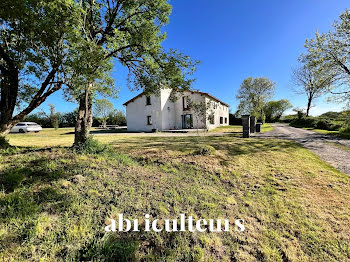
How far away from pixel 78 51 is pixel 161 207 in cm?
410

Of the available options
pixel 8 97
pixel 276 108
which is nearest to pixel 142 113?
pixel 8 97

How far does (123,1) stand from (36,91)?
4.48 m

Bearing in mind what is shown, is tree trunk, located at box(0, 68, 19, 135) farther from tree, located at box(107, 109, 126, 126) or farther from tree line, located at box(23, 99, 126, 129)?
tree, located at box(107, 109, 126, 126)

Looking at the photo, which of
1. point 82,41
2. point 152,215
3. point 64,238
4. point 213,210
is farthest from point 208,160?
point 82,41

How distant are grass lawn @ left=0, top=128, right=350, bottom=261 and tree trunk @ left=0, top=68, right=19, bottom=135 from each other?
1.22m

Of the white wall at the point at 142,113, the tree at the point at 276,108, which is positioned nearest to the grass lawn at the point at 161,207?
the white wall at the point at 142,113

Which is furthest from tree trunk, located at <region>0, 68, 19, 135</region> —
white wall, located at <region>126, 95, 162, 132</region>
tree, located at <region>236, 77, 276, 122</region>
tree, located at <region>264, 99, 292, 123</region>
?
tree, located at <region>264, 99, 292, 123</region>

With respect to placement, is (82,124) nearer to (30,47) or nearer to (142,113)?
(30,47)

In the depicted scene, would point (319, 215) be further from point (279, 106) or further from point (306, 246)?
point (279, 106)

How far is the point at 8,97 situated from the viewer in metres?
4.71

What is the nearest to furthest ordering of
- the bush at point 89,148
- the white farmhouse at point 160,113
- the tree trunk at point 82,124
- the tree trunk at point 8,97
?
1. the tree trunk at point 8,97
2. the bush at point 89,148
3. the tree trunk at point 82,124
4. the white farmhouse at point 160,113

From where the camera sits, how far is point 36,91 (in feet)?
17.2

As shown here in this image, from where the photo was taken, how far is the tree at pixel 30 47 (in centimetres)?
339

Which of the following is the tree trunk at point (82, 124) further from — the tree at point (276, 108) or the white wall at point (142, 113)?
the tree at point (276, 108)
